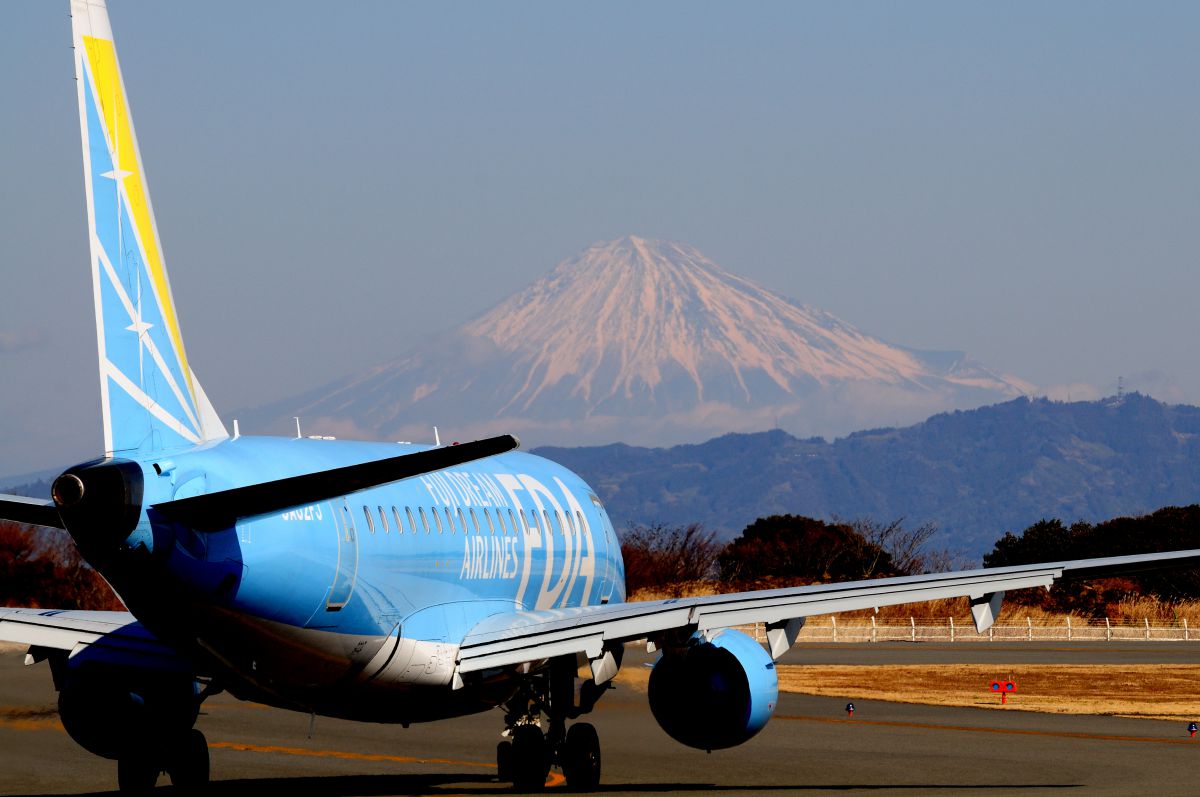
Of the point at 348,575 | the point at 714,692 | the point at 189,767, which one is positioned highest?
the point at 348,575

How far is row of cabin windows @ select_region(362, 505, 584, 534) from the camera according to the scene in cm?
2220

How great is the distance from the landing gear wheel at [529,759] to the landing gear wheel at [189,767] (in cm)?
401

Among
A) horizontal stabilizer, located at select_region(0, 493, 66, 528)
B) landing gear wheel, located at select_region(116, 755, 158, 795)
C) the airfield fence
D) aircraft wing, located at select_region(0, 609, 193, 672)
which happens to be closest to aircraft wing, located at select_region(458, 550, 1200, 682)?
aircraft wing, located at select_region(0, 609, 193, 672)

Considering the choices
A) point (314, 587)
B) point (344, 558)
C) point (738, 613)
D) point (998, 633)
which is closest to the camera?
point (314, 587)

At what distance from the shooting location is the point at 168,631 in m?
19.2

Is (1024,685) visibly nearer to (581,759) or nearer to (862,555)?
(581,759)

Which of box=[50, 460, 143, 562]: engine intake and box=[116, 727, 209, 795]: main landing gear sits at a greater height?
box=[50, 460, 143, 562]: engine intake

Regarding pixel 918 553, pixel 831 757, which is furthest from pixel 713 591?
pixel 831 757

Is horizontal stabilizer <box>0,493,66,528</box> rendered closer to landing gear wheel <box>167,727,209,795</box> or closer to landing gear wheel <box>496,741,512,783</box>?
landing gear wheel <box>167,727,209,795</box>

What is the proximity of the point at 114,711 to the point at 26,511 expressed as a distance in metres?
3.88

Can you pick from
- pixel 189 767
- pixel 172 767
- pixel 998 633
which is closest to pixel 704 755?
pixel 189 767

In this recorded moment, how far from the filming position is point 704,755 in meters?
28.7

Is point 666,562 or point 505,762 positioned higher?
point 666,562

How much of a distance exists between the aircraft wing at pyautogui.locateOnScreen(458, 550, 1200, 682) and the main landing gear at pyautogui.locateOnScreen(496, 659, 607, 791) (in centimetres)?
76
